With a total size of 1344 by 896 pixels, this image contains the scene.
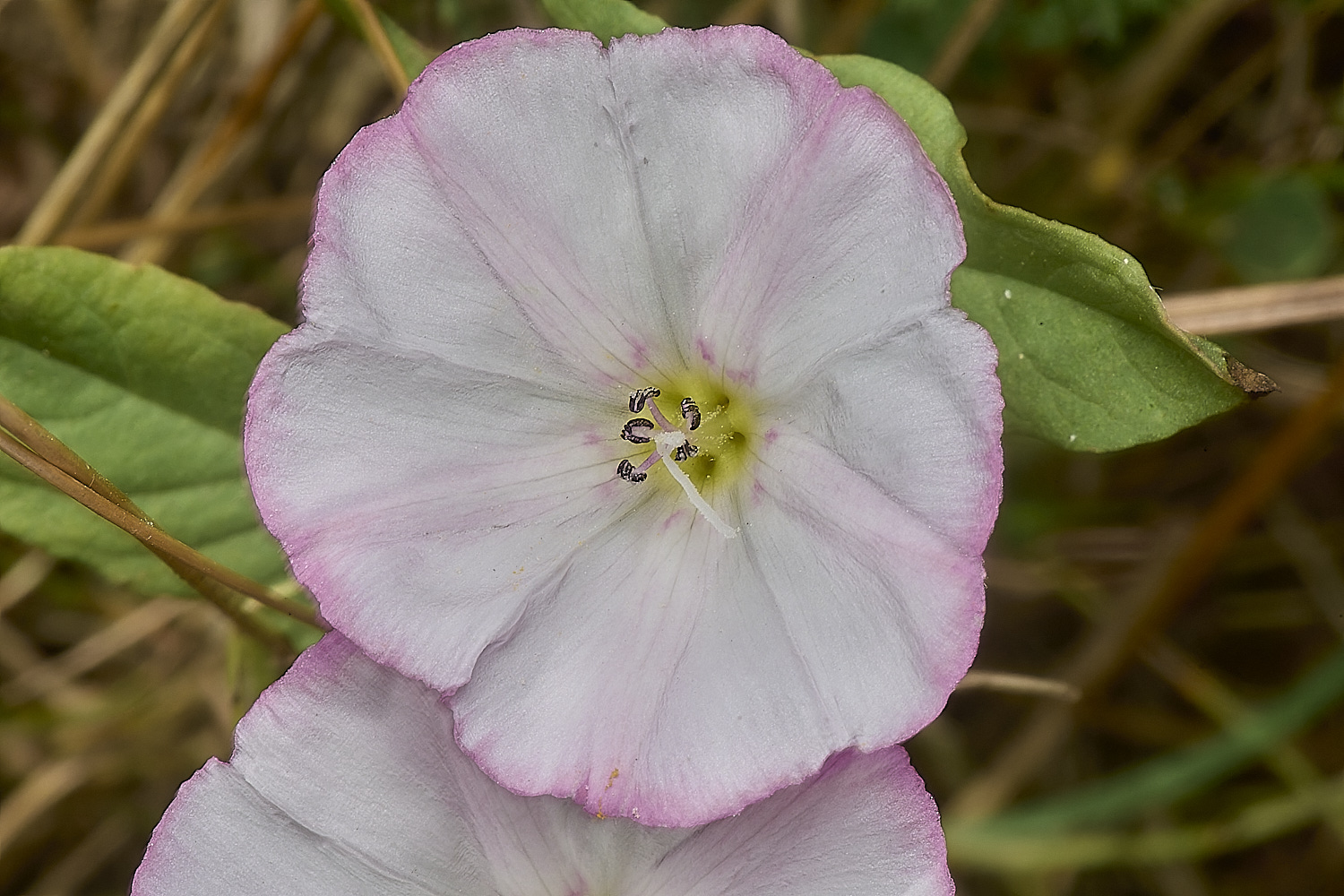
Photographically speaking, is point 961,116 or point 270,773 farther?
point 961,116

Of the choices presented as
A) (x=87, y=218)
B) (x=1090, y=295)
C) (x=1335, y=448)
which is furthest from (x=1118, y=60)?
(x=87, y=218)

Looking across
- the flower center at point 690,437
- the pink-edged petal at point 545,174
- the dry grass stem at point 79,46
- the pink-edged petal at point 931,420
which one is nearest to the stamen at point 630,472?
the flower center at point 690,437

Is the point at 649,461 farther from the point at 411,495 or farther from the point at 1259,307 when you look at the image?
the point at 1259,307

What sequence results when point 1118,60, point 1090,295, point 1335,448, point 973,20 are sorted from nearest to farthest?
point 1090,295 → point 973,20 → point 1118,60 → point 1335,448

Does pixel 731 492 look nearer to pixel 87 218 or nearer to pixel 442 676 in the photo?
pixel 442 676

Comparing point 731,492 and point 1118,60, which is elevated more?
point 1118,60

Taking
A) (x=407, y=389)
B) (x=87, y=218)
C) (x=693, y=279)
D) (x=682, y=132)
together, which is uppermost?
(x=682, y=132)

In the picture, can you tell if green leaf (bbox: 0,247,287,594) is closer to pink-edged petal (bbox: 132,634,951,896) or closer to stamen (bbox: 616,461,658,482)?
pink-edged petal (bbox: 132,634,951,896)

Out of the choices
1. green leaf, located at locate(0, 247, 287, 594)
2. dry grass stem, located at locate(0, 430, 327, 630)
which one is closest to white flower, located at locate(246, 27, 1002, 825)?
dry grass stem, located at locate(0, 430, 327, 630)
